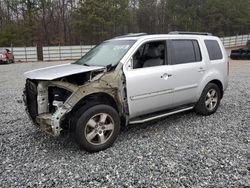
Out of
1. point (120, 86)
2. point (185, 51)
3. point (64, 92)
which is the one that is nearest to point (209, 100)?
point (185, 51)

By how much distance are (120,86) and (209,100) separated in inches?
95.8

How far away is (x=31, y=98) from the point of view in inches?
154

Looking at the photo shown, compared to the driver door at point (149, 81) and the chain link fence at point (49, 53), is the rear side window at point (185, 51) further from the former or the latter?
the chain link fence at point (49, 53)

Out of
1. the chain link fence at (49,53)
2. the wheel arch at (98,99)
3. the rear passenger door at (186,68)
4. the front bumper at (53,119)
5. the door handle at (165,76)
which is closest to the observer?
the front bumper at (53,119)

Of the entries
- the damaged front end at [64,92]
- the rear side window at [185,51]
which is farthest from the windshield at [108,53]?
the rear side window at [185,51]

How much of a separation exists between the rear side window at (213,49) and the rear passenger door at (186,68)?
343mm

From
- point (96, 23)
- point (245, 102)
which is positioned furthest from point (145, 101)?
point (96, 23)

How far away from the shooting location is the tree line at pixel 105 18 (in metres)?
33.9

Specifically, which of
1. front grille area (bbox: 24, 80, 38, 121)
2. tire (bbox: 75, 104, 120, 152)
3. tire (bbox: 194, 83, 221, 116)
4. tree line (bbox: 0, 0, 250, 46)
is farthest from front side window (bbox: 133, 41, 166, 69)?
tree line (bbox: 0, 0, 250, 46)

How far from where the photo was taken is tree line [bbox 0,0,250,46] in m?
33.9

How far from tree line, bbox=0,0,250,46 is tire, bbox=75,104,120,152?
3157 centimetres

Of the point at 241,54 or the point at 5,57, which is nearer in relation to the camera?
the point at 5,57

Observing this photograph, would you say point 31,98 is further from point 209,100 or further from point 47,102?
point 209,100

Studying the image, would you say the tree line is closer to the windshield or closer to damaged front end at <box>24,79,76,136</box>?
the windshield
